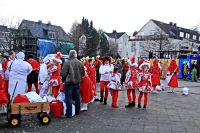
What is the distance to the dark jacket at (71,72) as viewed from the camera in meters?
7.80

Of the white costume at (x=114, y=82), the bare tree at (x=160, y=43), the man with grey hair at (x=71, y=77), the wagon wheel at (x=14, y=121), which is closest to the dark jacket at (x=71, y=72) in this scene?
the man with grey hair at (x=71, y=77)

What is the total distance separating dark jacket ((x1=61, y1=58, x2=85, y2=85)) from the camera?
25.6ft

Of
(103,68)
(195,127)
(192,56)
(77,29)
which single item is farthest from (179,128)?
(77,29)

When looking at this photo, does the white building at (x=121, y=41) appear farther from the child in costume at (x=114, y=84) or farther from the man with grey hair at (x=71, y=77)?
the man with grey hair at (x=71, y=77)

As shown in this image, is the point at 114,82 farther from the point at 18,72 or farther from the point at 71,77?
the point at 18,72

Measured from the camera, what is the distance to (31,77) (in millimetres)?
10859

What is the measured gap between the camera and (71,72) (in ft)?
25.6

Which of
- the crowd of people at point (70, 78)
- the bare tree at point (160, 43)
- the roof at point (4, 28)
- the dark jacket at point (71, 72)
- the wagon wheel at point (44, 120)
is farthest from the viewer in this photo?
the bare tree at point (160, 43)

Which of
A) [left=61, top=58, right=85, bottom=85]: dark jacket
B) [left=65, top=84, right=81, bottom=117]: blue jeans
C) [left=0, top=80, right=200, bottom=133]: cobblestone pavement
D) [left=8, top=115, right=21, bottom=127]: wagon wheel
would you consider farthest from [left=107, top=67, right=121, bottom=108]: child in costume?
[left=8, top=115, right=21, bottom=127]: wagon wheel

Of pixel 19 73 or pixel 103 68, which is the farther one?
pixel 103 68

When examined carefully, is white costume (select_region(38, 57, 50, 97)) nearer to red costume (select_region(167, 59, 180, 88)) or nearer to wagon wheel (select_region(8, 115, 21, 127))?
wagon wheel (select_region(8, 115, 21, 127))

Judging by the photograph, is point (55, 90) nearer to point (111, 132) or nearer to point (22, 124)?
point (22, 124)

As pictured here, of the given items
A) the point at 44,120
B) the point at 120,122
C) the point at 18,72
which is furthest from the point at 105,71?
the point at 44,120

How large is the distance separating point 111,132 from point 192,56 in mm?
22310
